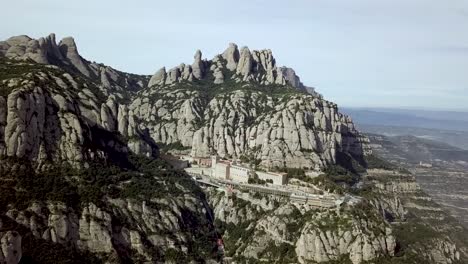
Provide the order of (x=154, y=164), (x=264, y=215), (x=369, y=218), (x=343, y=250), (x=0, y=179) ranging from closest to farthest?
1. (x=0, y=179)
2. (x=343, y=250)
3. (x=369, y=218)
4. (x=264, y=215)
5. (x=154, y=164)

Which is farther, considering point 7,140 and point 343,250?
point 343,250

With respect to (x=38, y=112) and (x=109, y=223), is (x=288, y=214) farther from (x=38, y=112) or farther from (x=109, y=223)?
(x=38, y=112)

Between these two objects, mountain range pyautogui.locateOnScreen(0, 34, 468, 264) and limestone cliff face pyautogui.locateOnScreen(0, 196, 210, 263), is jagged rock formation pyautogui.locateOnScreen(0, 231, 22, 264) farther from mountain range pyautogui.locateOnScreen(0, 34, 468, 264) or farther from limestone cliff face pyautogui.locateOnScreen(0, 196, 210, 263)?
limestone cliff face pyautogui.locateOnScreen(0, 196, 210, 263)

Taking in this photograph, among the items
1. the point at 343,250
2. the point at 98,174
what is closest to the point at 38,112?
the point at 98,174

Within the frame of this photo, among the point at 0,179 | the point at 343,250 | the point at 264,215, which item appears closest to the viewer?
the point at 0,179

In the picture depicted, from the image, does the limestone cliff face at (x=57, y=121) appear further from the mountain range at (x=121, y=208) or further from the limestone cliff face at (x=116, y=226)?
the limestone cliff face at (x=116, y=226)

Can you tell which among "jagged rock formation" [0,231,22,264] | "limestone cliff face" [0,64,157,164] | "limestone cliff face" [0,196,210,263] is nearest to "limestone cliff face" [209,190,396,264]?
"limestone cliff face" [0,196,210,263]

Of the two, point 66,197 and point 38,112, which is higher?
point 38,112

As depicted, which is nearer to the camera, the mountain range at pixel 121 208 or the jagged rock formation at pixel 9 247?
the jagged rock formation at pixel 9 247

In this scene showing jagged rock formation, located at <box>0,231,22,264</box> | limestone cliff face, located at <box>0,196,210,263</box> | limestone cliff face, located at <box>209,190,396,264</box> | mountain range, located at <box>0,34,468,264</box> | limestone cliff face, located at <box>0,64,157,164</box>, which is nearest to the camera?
jagged rock formation, located at <box>0,231,22,264</box>

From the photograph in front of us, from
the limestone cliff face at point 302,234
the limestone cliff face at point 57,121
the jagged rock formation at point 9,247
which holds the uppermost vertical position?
the limestone cliff face at point 57,121

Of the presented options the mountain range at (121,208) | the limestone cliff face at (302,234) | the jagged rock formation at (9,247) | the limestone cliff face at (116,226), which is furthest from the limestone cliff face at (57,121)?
the jagged rock formation at (9,247)
